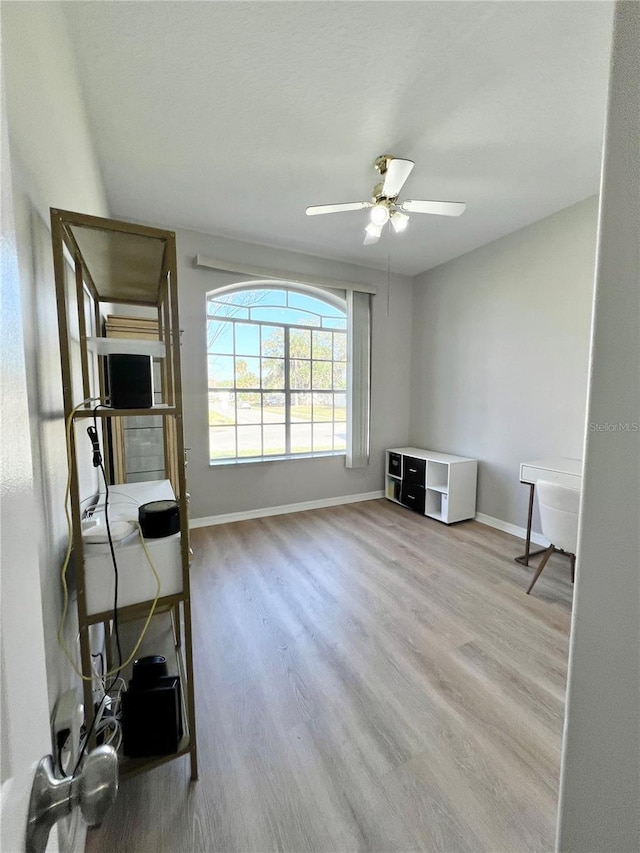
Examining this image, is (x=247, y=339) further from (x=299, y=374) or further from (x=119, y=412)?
(x=119, y=412)

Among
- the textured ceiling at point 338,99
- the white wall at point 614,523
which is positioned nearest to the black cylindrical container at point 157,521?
the white wall at point 614,523

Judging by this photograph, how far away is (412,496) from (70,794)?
3.94m

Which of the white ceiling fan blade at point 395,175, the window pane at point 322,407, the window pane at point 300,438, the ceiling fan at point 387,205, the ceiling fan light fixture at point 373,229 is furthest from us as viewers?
the window pane at point 322,407

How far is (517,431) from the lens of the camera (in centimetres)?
341

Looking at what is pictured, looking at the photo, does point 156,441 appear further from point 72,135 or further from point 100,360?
point 72,135

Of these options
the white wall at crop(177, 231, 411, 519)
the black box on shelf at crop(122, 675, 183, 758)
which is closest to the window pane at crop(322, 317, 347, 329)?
the white wall at crop(177, 231, 411, 519)

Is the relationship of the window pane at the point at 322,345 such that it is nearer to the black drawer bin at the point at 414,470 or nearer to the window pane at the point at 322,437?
the window pane at the point at 322,437

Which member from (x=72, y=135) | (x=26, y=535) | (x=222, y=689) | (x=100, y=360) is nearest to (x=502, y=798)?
(x=222, y=689)

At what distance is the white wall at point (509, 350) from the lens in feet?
9.60

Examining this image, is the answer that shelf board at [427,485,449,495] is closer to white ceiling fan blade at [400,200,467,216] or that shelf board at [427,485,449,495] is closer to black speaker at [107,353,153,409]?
white ceiling fan blade at [400,200,467,216]

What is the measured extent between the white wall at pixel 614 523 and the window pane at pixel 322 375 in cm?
382

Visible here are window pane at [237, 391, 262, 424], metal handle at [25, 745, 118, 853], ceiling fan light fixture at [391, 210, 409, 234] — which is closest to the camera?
metal handle at [25, 745, 118, 853]

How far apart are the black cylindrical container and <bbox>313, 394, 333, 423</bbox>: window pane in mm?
3214

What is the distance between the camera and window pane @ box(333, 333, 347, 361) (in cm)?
436
